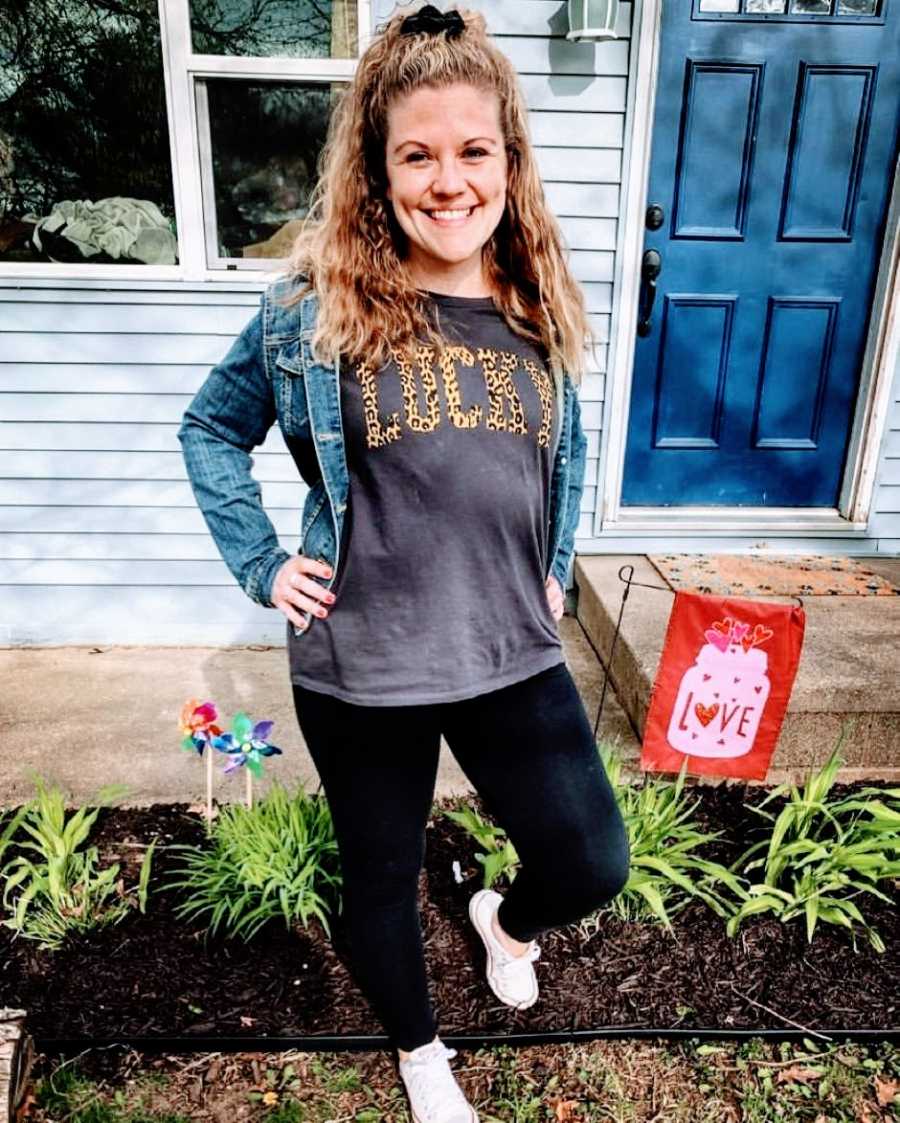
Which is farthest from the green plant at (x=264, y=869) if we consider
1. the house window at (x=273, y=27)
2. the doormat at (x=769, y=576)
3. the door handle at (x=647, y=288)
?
the house window at (x=273, y=27)

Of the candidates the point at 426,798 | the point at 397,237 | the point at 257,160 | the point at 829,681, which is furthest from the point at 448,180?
the point at 257,160

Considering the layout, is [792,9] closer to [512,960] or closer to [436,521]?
[436,521]

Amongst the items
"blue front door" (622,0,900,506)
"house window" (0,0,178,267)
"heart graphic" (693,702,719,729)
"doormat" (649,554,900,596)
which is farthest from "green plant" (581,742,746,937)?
"house window" (0,0,178,267)

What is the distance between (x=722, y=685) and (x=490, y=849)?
2.25ft

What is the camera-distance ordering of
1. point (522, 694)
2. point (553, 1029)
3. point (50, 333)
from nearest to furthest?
1. point (522, 694)
2. point (553, 1029)
3. point (50, 333)

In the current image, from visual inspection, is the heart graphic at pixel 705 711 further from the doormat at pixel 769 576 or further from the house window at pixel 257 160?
the house window at pixel 257 160

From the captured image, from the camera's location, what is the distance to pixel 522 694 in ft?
5.14

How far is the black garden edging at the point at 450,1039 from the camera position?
189cm

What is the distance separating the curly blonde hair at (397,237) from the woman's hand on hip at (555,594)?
400 mm

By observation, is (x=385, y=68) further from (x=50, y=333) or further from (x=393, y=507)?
(x=50, y=333)

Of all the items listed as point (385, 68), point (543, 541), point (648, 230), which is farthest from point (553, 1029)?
point (648, 230)

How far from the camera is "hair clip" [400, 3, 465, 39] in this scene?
4.58ft

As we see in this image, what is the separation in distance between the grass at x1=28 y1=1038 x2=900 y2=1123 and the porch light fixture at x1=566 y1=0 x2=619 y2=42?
9.87 feet

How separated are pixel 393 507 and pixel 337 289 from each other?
35cm
